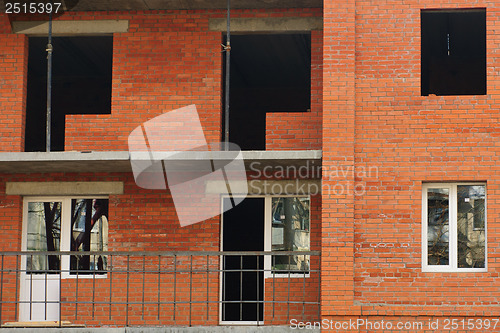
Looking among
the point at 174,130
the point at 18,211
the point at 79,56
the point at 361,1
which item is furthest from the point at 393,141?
the point at 79,56

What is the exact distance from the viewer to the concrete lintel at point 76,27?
13.5 meters

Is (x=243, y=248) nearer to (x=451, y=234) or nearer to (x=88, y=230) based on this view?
(x=88, y=230)

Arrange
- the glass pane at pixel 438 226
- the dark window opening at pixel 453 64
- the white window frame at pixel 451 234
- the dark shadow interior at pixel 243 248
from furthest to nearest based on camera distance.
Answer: the dark window opening at pixel 453 64 < the dark shadow interior at pixel 243 248 < the glass pane at pixel 438 226 < the white window frame at pixel 451 234

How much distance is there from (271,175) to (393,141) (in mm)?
2069

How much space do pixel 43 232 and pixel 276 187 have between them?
3.96 metres

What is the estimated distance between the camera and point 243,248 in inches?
647

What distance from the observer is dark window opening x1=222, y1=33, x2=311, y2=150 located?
1783 cm

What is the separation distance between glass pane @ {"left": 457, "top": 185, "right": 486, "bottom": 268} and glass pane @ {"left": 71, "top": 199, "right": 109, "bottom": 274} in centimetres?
565

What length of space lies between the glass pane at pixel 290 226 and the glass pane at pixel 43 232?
3.61 m

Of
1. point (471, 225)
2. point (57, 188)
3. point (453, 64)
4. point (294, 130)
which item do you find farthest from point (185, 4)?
point (453, 64)

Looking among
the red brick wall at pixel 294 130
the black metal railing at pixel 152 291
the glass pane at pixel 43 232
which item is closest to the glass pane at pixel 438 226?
the black metal railing at pixel 152 291

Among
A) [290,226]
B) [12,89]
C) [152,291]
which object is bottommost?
[152,291]

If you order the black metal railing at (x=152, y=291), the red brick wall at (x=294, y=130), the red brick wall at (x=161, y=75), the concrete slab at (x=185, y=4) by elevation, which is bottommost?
the black metal railing at (x=152, y=291)

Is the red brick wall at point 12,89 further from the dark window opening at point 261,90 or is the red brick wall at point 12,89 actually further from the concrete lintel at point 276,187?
the dark window opening at point 261,90
